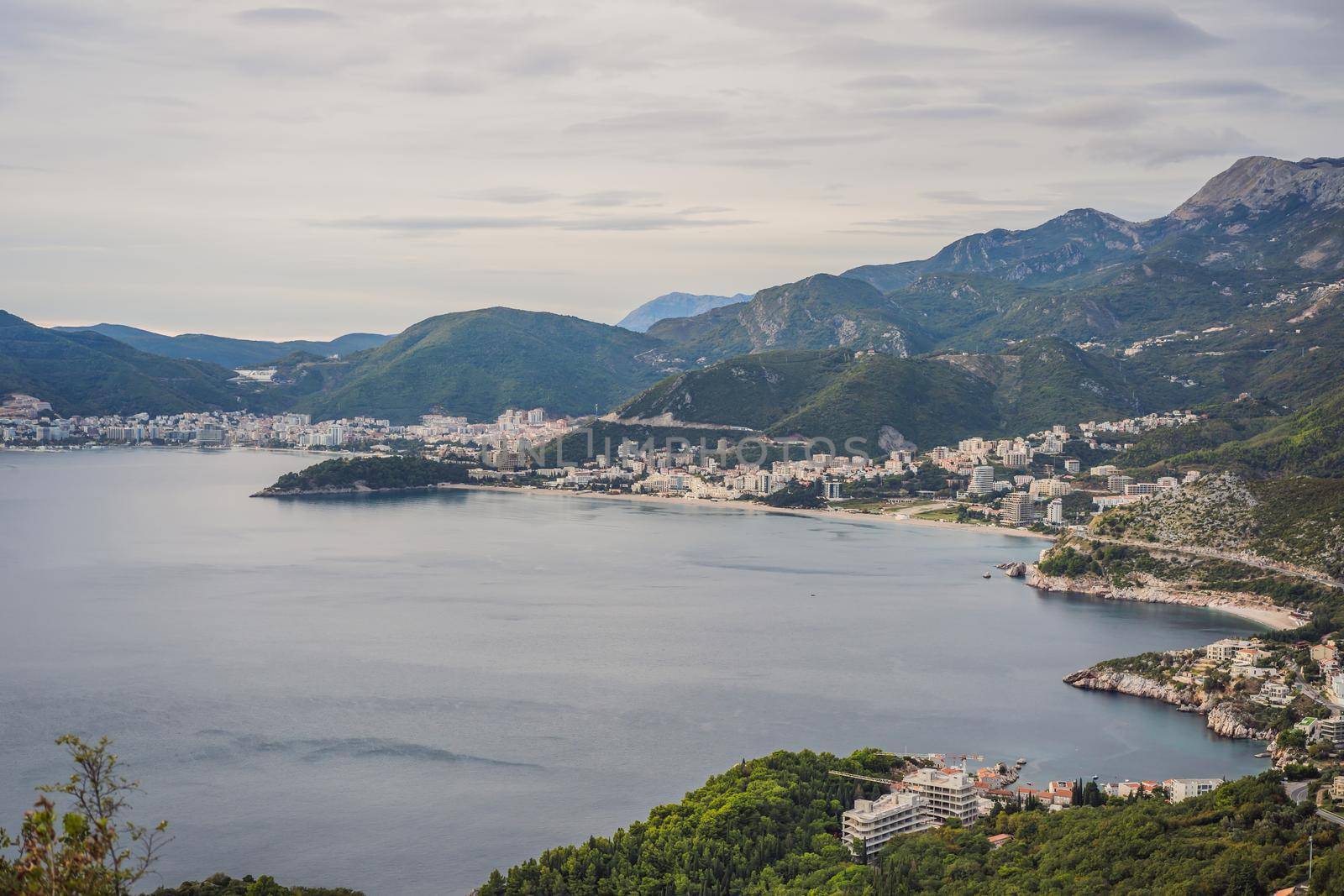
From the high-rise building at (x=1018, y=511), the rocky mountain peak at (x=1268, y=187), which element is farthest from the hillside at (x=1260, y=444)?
the rocky mountain peak at (x=1268, y=187)

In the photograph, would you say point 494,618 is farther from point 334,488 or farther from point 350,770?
point 334,488

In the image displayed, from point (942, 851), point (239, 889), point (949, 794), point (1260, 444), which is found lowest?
point (239, 889)

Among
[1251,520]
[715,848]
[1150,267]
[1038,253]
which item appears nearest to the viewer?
[715,848]

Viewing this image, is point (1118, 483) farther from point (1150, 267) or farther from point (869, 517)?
point (1150, 267)

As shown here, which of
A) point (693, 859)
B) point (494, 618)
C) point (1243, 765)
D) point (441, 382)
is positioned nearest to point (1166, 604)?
point (1243, 765)

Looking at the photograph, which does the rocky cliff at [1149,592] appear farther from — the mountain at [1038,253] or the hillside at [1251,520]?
the mountain at [1038,253]

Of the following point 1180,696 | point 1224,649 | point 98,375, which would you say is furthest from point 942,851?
point 98,375
